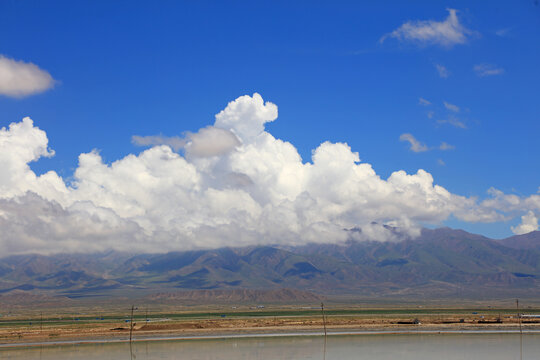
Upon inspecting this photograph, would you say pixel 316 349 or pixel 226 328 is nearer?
pixel 316 349

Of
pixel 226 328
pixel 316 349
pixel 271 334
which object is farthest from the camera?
pixel 226 328

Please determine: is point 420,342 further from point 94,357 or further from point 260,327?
point 94,357

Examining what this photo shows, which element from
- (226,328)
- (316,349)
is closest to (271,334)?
(226,328)

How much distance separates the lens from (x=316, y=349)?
9162 centimetres

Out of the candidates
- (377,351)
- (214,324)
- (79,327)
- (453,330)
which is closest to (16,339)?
(79,327)

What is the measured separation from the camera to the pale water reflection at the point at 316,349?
83812 mm

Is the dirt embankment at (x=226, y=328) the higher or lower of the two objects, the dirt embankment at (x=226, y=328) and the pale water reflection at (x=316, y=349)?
the lower

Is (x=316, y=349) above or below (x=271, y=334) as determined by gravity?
above

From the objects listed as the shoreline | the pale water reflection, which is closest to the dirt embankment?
the shoreline

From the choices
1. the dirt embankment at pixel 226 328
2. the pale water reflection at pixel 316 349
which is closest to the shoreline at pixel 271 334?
the dirt embankment at pixel 226 328

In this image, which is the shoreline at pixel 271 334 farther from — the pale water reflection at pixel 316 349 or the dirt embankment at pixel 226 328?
the pale water reflection at pixel 316 349

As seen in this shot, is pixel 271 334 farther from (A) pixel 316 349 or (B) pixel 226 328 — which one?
(A) pixel 316 349

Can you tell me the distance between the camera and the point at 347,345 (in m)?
97.1

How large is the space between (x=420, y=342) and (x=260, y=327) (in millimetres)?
45632
